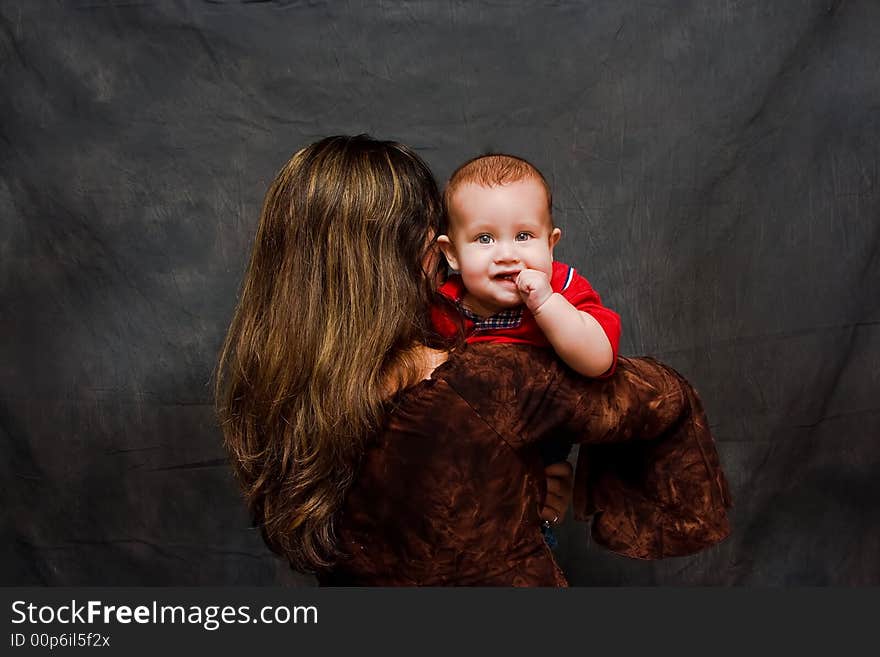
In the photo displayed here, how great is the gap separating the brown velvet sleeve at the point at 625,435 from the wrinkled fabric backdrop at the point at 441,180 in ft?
3.62

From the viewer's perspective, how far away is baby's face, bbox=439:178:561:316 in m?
1.84

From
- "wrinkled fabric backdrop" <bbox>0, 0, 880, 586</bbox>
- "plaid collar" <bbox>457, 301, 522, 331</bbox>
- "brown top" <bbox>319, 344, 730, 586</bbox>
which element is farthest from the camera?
"wrinkled fabric backdrop" <bbox>0, 0, 880, 586</bbox>

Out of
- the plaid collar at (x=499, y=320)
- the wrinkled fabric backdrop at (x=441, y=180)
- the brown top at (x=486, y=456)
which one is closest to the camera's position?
the brown top at (x=486, y=456)

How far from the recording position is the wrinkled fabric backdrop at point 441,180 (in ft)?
9.86

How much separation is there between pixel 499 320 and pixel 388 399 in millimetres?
257

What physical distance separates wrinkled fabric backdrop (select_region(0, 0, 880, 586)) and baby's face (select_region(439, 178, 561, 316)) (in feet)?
3.97

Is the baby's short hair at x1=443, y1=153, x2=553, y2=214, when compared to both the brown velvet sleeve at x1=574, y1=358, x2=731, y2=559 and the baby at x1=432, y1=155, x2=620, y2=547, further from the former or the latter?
the brown velvet sleeve at x1=574, y1=358, x2=731, y2=559

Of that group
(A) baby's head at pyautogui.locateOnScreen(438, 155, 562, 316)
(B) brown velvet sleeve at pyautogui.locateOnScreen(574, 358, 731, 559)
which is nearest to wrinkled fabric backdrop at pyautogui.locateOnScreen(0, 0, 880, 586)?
(B) brown velvet sleeve at pyautogui.locateOnScreen(574, 358, 731, 559)

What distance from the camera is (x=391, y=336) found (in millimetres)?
1819

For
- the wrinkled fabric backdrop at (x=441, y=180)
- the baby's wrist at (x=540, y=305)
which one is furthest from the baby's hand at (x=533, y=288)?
the wrinkled fabric backdrop at (x=441, y=180)

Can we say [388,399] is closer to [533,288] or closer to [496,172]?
[533,288]

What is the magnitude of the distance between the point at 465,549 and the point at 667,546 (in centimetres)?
44

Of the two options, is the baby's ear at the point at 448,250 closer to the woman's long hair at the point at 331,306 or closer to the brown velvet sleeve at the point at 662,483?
the woman's long hair at the point at 331,306

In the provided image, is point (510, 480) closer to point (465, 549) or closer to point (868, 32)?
point (465, 549)
